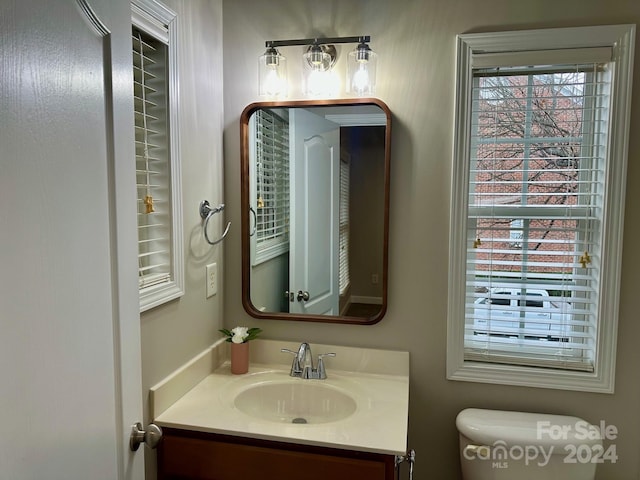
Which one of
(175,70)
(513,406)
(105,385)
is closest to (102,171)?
(105,385)

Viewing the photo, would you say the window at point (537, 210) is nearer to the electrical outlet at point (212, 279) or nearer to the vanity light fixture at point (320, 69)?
the vanity light fixture at point (320, 69)

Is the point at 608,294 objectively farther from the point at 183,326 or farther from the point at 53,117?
the point at 53,117

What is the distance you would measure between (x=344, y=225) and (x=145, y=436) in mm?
1023

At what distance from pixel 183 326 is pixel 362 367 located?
0.68m

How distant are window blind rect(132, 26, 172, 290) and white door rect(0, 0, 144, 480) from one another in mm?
404

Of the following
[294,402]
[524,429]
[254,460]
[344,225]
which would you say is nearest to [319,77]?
[344,225]

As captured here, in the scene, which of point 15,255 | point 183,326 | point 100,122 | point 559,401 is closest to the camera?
point 15,255

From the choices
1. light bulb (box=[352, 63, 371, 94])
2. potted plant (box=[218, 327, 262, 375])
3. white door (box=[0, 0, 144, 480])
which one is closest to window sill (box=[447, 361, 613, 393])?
potted plant (box=[218, 327, 262, 375])

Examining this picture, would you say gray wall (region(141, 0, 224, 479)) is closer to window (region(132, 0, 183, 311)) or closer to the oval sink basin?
window (region(132, 0, 183, 311))

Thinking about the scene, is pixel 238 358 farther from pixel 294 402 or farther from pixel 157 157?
pixel 157 157

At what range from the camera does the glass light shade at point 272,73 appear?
1.69 meters

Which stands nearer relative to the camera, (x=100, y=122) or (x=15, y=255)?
(x=15, y=255)

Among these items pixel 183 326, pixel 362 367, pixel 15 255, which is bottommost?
pixel 362 367

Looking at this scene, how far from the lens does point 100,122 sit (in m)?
0.81
